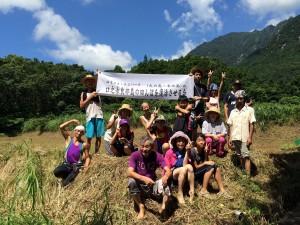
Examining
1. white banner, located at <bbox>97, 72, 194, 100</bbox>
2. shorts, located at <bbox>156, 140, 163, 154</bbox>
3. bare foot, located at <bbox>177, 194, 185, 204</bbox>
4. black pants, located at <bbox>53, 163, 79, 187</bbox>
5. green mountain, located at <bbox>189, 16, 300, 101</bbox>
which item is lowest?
bare foot, located at <bbox>177, 194, 185, 204</bbox>

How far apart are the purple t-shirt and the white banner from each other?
2477mm

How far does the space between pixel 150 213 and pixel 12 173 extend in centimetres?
352

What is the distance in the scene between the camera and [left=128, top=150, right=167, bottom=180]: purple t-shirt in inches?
179

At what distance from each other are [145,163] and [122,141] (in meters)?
1.35

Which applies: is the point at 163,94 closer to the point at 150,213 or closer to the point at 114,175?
the point at 114,175

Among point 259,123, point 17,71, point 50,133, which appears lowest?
point 50,133

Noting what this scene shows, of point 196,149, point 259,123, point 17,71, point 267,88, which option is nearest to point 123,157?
point 196,149

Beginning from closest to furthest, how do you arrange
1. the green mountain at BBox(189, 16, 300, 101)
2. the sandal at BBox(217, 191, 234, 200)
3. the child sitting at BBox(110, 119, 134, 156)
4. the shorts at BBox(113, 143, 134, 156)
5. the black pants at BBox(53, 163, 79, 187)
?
the sandal at BBox(217, 191, 234, 200), the black pants at BBox(53, 163, 79, 187), the child sitting at BBox(110, 119, 134, 156), the shorts at BBox(113, 143, 134, 156), the green mountain at BBox(189, 16, 300, 101)

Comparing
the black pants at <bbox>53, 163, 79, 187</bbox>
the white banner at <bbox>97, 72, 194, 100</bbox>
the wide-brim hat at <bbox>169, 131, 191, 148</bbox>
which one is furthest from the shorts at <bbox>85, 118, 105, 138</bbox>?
the wide-brim hat at <bbox>169, 131, 191, 148</bbox>

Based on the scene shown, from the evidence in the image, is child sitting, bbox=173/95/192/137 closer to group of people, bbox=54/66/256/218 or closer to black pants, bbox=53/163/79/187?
group of people, bbox=54/66/256/218

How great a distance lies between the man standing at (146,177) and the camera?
4.39 metres

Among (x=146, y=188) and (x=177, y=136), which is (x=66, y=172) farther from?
(x=177, y=136)

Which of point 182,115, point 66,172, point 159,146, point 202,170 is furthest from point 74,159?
point 202,170

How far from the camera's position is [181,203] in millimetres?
4727
